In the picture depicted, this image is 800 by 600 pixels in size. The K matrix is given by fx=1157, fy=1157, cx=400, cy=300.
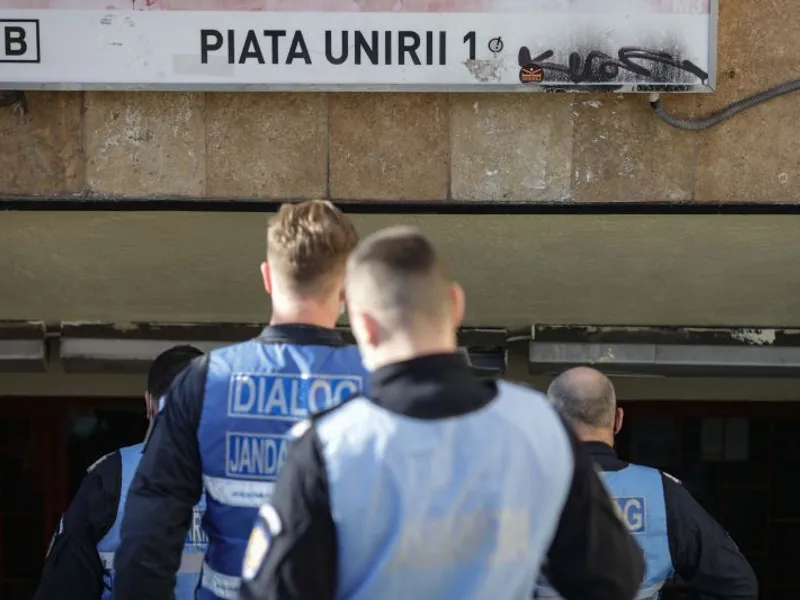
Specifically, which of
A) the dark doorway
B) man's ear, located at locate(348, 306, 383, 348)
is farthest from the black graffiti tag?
the dark doorway

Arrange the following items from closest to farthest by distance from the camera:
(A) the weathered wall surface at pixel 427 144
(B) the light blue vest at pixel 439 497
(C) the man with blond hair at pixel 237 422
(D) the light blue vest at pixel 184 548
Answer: (B) the light blue vest at pixel 439 497, (C) the man with blond hair at pixel 237 422, (D) the light blue vest at pixel 184 548, (A) the weathered wall surface at pixel 427 144

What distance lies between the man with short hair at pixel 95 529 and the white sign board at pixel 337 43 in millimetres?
1433

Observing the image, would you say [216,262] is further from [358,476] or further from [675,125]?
[358,476]

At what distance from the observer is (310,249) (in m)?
2.31

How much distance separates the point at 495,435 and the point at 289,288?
0.67 m

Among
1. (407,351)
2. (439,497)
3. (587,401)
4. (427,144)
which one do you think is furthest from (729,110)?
(439,497)

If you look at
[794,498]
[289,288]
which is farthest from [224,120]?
[794,498]

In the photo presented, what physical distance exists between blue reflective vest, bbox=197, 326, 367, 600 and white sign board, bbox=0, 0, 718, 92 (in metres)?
2.22

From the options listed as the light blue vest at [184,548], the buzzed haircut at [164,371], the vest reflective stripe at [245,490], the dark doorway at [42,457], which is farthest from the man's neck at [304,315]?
the dark doorway at [42,457]

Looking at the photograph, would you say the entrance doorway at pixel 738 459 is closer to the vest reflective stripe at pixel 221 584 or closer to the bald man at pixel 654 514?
the bald man at pixel 654 514

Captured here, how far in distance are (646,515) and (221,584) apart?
145cm

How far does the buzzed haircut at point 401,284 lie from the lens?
1.88m

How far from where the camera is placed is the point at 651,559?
3326mm

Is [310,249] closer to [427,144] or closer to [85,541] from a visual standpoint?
[85,541]
